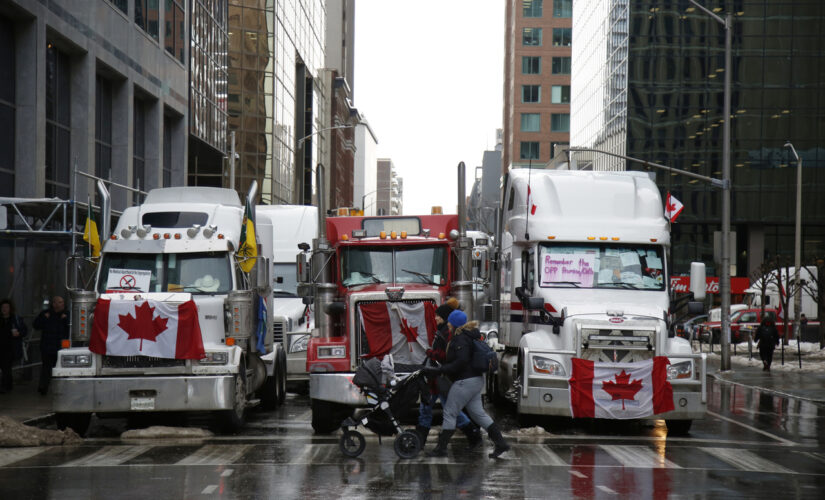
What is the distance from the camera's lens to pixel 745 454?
45.9 feet

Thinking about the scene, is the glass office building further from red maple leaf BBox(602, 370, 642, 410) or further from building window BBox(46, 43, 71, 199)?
red maple leaf BBox(602, 370, 642, 410)

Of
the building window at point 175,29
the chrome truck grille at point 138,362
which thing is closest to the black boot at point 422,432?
the chrome truck grille at point 138,362

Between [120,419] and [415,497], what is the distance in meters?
9.24

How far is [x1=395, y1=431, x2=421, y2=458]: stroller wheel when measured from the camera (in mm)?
12711

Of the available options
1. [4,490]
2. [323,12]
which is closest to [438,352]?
[4,490]

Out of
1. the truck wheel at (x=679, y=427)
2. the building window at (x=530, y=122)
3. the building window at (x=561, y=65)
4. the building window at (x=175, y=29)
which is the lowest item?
the truck wheel at (x=679, y=427)

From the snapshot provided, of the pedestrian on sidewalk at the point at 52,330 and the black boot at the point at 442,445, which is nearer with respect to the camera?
the black boot at the point at 442,445

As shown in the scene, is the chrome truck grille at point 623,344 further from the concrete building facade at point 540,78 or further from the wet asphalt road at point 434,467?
the concrete building facade at point 540,78

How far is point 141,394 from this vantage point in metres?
14.9

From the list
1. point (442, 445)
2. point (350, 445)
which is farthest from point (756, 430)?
point (350, 445)

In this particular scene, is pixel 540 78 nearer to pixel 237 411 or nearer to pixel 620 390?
pixel 620 390

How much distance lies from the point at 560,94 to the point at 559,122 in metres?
3.06

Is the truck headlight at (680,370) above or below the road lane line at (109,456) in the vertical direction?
above

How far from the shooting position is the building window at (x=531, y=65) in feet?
371
